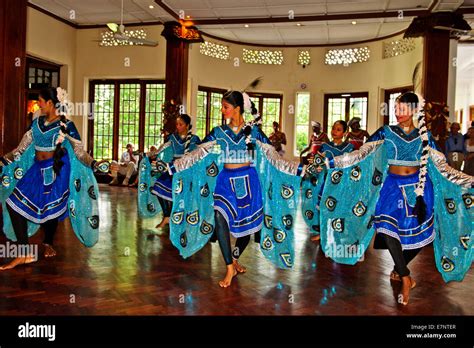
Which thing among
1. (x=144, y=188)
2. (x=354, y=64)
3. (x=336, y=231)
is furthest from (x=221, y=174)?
(x=354, y=64)

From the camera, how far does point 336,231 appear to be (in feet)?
12.6

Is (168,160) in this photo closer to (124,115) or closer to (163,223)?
(163,223)

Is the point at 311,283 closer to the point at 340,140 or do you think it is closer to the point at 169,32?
the point at 340,140

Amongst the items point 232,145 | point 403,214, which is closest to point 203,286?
point 232,145

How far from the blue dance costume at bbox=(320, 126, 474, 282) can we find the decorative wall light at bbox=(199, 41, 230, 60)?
927cm

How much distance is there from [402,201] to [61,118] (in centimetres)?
276

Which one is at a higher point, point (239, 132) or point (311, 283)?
point (239, 132)

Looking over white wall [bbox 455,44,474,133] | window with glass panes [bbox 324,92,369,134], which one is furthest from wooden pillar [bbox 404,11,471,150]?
window with glass panes [bbox 324,92,369,134]

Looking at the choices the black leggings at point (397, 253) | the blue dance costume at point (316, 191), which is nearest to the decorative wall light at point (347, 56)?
the blue dance costume at point (316, 191)

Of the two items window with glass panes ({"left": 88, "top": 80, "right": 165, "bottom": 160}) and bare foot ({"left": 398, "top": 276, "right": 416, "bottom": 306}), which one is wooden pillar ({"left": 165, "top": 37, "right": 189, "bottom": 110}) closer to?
window with glass panes ({"left": 88, "top": 80, "right": 165, "bottom": 160})

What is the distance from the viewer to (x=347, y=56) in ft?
43.2

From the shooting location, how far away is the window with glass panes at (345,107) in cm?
1323

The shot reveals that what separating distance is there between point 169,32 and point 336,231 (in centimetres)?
774
